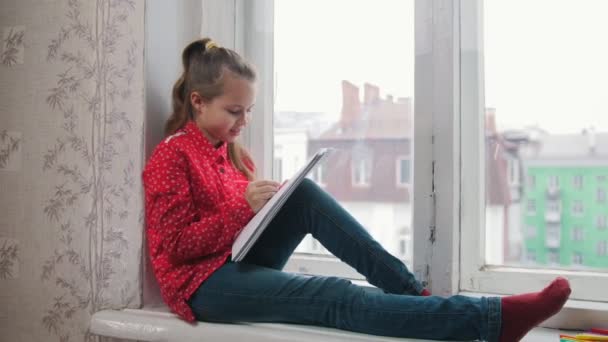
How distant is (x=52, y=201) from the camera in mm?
1361

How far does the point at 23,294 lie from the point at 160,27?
659 mm

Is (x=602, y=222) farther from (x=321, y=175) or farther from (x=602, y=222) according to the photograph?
(x=321, y=175)

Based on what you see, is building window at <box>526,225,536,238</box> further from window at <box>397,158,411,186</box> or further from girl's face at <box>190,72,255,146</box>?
girl's face at <box>190,72,255,146</box>

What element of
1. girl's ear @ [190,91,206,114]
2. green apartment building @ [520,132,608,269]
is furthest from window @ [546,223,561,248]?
girl's ear @ [190,91,206,114]

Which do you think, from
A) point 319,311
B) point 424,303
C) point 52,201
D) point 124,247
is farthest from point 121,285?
point 424,303

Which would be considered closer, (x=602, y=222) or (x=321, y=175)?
(x=602, y=222)

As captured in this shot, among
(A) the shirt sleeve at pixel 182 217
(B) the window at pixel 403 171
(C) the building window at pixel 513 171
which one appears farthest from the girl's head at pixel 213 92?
(C) the building window at pixel 513 171

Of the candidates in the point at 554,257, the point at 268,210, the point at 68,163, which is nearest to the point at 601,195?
the point at 554,257

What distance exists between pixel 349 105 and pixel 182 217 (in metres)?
0.48

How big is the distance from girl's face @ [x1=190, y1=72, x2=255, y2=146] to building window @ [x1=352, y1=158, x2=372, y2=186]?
28 centimetres

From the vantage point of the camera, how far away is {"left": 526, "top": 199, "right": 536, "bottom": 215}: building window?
126 cm

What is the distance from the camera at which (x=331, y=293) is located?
109cm

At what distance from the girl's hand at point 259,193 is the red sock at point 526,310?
0.44 m

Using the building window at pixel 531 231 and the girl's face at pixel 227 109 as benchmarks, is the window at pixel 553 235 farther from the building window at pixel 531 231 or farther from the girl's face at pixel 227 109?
the girl's face at pixel 227 109
